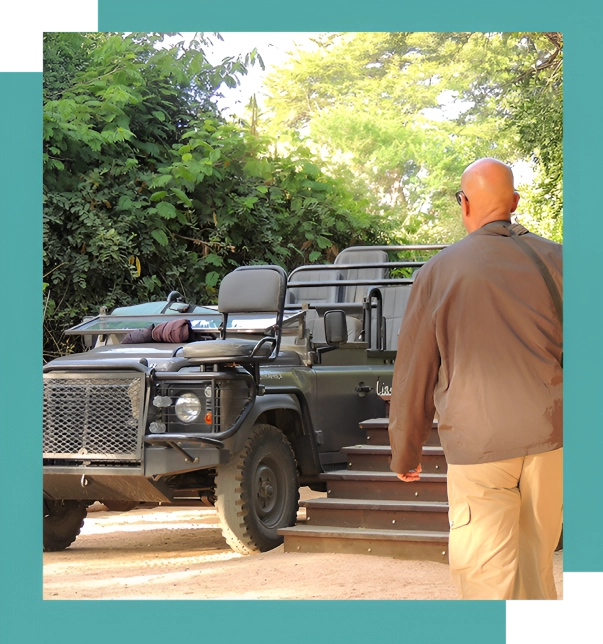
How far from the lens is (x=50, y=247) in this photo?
358 inches

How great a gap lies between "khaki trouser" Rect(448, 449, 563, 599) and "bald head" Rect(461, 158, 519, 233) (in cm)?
84

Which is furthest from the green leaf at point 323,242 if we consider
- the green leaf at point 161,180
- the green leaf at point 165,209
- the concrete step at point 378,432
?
the concrete step at point 378,432

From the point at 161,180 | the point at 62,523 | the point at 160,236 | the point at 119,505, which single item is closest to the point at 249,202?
the point at 160,236

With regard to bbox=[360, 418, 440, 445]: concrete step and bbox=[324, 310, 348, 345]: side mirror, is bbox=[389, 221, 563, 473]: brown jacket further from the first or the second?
bbox=[360, 418, 440, 445]: concrete step

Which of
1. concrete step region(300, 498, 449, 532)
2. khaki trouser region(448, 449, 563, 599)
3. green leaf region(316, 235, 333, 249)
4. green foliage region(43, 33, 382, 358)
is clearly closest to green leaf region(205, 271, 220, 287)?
green foliage region(43, 33, 382, 358)

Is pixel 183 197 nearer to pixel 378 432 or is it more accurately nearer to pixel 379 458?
pixel 378 432

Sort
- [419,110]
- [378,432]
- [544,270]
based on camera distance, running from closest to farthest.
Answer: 1. [544,270]
2. [378,432]
3. [419,110]

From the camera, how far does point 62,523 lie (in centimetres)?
730

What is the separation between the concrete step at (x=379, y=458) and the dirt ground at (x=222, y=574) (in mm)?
822

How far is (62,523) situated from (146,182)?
387 centimetres

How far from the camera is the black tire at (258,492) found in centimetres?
655

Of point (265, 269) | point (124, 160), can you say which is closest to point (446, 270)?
point (265, 269)
